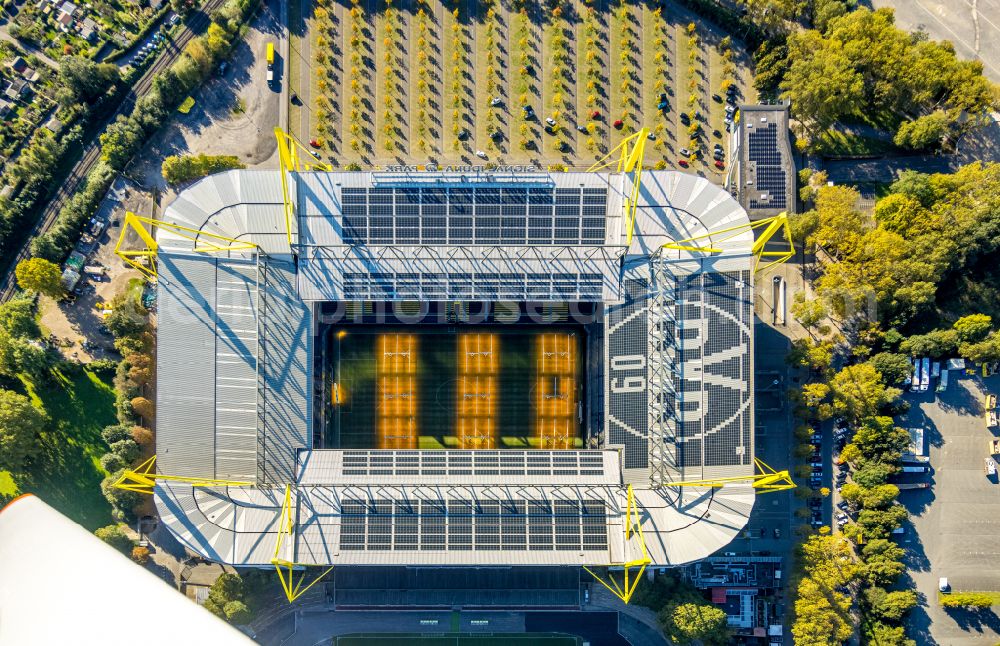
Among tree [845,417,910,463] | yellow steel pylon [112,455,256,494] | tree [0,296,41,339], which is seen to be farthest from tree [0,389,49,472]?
tree [845,417,910,463]

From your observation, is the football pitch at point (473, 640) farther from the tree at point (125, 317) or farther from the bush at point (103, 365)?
the tree at point (125, 317)

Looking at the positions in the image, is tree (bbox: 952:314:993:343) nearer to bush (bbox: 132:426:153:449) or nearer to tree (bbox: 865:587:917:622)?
tree (bbox: 865:587:917:622)

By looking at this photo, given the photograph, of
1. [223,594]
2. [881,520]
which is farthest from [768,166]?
[223,594]

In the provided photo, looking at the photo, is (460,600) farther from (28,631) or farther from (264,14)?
(264,14)

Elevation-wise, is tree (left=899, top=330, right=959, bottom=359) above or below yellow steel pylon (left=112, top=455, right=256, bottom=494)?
above

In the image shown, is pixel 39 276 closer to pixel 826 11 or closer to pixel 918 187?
pixel 826 11

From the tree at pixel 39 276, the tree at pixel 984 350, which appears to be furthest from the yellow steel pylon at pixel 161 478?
the tree at pixel 984 350
